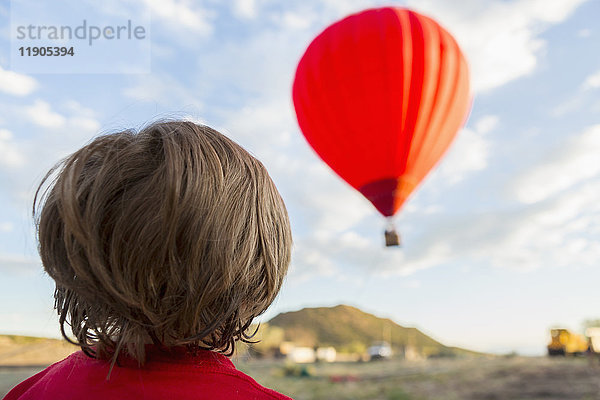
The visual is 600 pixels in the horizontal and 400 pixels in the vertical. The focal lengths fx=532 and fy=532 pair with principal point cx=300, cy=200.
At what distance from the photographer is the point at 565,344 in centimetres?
2058

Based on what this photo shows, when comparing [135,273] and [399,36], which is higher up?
[399,36]

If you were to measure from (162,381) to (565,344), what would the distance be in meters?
23.0

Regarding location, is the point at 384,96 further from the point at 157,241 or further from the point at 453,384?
the point at 453,384

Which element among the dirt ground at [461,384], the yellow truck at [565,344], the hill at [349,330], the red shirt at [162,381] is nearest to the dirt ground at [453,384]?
the dirt ground at [461,384]

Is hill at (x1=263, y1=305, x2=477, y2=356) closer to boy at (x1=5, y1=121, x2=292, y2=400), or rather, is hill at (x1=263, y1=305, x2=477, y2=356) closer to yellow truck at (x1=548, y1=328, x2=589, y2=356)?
yellow truck at (x1=548, y1=328, x2=589, y2=356)

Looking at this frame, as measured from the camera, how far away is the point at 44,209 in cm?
100

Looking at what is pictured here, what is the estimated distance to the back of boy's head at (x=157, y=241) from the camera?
2.95 ft

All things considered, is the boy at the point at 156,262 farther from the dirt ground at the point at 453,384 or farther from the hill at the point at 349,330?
the hill at the point at 349,330

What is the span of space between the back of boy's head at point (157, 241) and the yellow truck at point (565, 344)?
22.8 m

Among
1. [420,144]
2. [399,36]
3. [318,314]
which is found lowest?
[318,314]

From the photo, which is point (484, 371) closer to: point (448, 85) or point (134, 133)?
point (448, 85)

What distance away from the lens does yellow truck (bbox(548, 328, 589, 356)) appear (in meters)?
20.6

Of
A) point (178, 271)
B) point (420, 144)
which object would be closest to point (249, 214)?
point (178, 271)

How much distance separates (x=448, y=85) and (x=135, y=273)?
16.1ft
